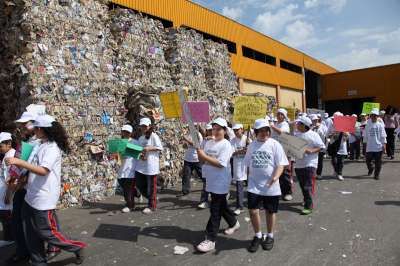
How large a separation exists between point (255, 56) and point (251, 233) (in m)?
32.8

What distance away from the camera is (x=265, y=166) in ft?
19.1

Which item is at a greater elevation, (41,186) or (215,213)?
(41,186)

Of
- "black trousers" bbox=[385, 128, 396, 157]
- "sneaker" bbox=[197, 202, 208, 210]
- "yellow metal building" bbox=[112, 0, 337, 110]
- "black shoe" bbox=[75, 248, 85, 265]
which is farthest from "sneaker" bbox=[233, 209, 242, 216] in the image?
"yellow metal building" bbox=[112, 0, 337, 110]

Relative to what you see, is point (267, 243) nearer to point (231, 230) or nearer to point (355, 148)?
point (231, 230)

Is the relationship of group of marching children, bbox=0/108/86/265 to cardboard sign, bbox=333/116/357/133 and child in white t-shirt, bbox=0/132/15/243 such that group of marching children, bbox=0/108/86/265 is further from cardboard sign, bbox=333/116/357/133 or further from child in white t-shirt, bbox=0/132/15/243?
cardboard sign, bbox=333/116/357/133

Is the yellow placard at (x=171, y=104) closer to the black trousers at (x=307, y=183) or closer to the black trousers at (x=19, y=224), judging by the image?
the black trousers at (x=307, y=183)

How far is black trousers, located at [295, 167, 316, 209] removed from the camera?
7.86 m

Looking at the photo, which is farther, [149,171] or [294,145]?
[149,171]

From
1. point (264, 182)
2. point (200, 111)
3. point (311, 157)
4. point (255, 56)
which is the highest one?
point (255, 56)

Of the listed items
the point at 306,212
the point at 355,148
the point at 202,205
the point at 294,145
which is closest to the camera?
the point at 294,145

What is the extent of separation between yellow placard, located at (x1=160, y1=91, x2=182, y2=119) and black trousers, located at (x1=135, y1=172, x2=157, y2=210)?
1.33m

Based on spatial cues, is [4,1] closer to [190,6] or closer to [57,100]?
[57,100]

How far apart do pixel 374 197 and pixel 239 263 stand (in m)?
4.93

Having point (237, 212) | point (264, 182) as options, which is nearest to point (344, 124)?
point (237, 212)
